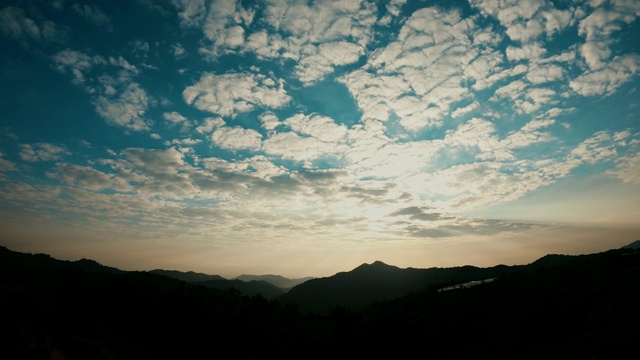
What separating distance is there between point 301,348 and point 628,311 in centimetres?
7665

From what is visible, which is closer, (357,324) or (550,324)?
(550,324)

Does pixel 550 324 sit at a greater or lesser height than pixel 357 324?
greater

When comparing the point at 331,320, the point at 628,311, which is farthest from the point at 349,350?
the point at 331,320

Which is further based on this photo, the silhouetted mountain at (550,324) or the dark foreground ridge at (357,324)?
the dark foreground ridge at (357,324)

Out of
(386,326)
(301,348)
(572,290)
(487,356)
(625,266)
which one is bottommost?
(301,348)

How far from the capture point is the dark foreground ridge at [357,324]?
51.4 meters

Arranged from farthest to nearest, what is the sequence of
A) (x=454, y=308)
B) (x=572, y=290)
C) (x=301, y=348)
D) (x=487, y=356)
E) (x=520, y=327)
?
(x=454, y=308), (x=301, y=348), (x=572, y=290), (x=520, y=327), (x=487, y=356)

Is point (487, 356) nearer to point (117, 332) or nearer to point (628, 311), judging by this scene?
point (628, 311)

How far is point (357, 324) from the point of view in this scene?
7062 centimetres

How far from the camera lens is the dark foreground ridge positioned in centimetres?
5138

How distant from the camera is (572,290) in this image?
228ft

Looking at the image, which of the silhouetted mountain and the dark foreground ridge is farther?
the dark foreground ridge

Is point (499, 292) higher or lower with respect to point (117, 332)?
higher

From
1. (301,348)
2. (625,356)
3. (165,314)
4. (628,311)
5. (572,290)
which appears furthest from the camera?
(165,314)
